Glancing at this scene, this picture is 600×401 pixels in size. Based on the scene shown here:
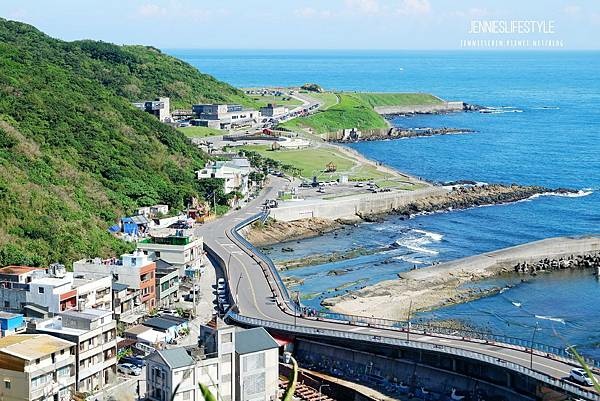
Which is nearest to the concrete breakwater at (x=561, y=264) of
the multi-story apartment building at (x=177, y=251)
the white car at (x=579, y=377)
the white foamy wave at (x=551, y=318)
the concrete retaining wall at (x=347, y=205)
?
the white foamy wave at (x=551, y=318)

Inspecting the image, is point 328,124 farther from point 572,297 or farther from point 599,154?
point 572,297

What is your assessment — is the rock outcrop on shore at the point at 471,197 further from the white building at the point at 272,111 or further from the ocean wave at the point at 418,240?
the white building at the point at 272,111

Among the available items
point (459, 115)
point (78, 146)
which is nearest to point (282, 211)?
point (78, 146)

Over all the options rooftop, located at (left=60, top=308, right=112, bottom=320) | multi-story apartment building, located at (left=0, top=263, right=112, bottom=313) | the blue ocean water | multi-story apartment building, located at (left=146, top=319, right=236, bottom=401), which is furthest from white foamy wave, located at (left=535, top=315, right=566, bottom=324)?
rooftop, located at (left=60, top=308, right=112, bottom=320)

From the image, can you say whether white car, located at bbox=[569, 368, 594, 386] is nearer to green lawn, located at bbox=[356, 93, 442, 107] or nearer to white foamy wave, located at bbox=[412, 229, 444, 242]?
white foamy wave, located at bbox=[412, 229, 444, 242]

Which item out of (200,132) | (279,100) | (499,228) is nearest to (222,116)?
(200,132)

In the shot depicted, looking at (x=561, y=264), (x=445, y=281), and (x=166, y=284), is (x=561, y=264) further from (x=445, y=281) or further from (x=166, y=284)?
(x=166, y=284)
